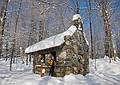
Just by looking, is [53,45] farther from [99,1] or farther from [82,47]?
[99,1]

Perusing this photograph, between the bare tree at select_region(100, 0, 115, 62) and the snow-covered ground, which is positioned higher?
the bare tree at select_region(100, 0, 115, 62)

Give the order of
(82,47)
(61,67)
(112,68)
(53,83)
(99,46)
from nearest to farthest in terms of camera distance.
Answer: (53,83) → (61,67) → (82,47) → (112,68) → (99,46)

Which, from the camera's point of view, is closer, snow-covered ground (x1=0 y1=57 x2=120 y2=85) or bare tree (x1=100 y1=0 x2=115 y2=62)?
snow-covered ground (x1=0 y1=57 x2=120 y2=85)

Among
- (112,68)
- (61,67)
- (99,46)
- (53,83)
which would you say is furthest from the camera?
(99,46)

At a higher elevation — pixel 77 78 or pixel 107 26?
pixel 107 26

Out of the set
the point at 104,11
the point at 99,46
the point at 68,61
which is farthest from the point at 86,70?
the point at 99,46

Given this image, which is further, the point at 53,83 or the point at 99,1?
the point at 99,1

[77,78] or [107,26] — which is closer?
[77,78]

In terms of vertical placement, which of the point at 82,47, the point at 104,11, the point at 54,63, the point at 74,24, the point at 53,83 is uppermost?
the point at 104,11

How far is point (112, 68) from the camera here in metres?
21.4

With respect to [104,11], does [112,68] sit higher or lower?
lower

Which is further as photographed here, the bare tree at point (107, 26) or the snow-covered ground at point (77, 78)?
the bare tree at point (107, 26)

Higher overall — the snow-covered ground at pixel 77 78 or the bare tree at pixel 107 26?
the bare tree at pixel 107 26

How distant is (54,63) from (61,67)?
1.24 metres
